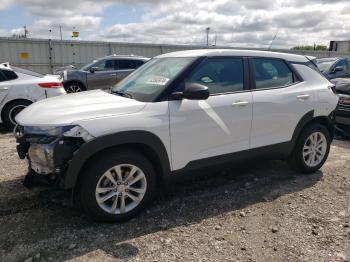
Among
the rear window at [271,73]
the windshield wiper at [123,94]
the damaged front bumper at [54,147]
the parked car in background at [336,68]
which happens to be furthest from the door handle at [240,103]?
the parked car in background at [336,68]

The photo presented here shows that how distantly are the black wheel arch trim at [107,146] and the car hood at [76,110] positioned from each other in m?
0.23

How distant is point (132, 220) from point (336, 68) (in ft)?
32.4

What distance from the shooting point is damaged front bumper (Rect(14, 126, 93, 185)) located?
115 inches

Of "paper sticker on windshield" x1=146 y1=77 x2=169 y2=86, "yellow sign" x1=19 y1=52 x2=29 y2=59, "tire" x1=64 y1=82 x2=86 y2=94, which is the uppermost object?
"yellow sign" x1=19 y1=52 x2=29 y2=59

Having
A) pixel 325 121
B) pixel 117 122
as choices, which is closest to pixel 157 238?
pixel 117 122

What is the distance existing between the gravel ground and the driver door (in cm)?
58

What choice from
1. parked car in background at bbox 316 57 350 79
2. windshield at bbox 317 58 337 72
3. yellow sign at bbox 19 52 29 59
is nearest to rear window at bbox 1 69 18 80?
yellow sign at bbox 19 52 29 59

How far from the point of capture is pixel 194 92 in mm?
3277

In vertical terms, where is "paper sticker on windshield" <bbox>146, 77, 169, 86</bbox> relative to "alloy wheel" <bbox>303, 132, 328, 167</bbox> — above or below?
above

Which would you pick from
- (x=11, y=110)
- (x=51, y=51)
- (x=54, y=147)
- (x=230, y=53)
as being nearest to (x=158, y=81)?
(x=230, y=53)

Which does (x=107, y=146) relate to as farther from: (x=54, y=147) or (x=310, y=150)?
(x=310, y=150)

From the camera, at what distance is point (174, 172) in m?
3.53

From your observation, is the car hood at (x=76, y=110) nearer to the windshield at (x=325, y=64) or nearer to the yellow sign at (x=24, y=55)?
the windshield at (x=325, y=64)

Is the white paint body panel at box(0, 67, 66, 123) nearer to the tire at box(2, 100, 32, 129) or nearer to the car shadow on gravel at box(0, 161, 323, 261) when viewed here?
the tire at box(2, 100, 32, 129)
